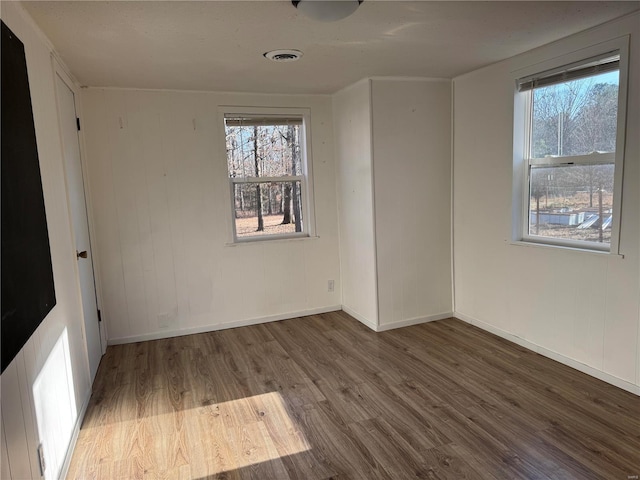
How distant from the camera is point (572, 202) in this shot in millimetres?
2986

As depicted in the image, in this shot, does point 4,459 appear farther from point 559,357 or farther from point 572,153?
point 572,153

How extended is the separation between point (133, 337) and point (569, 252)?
359cm

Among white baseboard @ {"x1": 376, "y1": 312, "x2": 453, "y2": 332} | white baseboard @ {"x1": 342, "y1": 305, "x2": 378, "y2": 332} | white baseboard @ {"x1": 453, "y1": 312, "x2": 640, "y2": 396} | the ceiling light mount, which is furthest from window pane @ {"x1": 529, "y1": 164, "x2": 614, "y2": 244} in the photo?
the ceiling light mount

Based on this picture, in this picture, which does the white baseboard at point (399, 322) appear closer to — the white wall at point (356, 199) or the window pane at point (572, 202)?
the white wall at point (356, 199)

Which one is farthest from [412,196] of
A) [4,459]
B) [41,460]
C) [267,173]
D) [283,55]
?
[4,459]

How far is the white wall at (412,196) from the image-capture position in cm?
376

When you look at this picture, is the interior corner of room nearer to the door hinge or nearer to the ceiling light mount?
the ceiling light mount

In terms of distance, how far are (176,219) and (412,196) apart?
2142 mm

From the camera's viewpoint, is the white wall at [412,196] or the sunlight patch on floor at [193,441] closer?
the sunlight patch on floor at [193,441]

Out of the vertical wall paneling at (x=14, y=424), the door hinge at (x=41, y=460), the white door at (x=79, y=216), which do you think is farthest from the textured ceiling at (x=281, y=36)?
the door hinge at (x=41, y=460)

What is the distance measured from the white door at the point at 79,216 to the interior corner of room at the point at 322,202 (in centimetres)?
3

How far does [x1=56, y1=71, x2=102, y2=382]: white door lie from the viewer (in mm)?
2865

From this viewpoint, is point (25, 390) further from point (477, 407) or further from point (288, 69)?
point (288, 69)

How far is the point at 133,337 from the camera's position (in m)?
3.89
